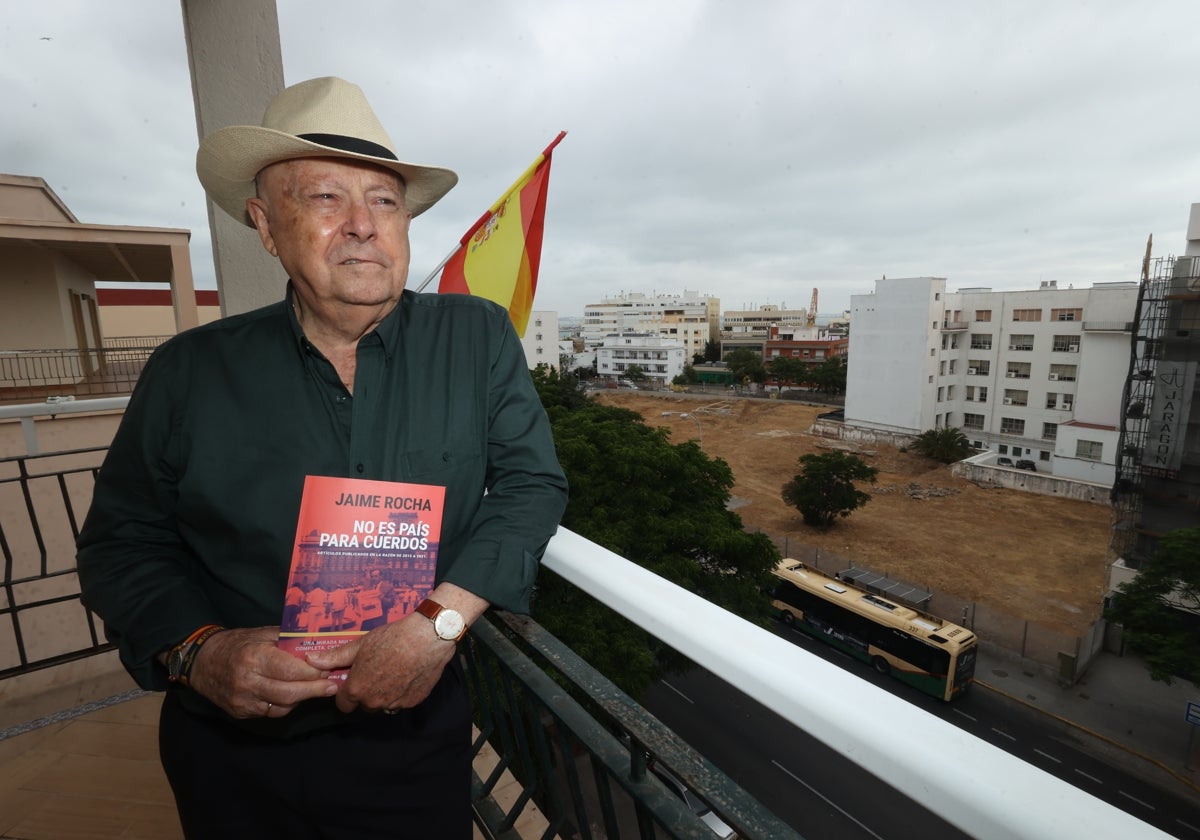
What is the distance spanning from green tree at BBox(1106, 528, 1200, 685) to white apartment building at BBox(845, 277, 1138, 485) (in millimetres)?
15414

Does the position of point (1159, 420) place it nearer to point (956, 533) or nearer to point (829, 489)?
point (956, 533)

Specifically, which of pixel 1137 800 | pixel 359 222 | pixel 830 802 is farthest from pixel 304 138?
pixel 1137 800

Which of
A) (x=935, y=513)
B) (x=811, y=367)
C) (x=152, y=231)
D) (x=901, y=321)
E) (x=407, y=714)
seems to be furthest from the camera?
(x=811, y=367)

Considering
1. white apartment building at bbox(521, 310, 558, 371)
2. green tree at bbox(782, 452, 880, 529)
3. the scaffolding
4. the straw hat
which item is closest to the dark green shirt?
the straw hat

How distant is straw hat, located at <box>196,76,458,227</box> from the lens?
1.16 meters

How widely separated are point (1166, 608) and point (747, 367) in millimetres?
40802

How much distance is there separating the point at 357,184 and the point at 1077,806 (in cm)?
139

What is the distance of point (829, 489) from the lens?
19.7 meters

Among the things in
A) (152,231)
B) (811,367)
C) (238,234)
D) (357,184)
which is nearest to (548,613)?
(238,234)

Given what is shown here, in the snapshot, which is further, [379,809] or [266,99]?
[266,99]

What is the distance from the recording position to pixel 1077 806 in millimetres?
525

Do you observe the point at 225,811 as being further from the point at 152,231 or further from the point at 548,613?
the point at 152,231

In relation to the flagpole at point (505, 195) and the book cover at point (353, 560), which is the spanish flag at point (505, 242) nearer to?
the flagpole at point (505, 195)

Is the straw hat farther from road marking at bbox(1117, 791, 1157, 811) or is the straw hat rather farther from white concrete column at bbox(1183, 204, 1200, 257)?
white concrete column at bbox(1183, 204, 1200, 257)
